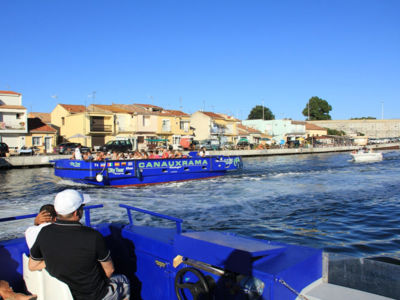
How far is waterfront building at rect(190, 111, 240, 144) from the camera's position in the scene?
6356 cm

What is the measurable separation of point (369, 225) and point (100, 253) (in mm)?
9715

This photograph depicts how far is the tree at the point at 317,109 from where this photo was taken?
374ft

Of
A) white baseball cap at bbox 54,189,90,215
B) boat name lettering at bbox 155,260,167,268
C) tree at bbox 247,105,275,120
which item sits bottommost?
boat name lettering at bbox 155,260,167,268

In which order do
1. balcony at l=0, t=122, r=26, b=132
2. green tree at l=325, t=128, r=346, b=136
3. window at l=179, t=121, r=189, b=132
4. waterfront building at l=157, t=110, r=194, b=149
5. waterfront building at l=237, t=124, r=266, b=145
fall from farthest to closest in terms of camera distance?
green tree at l=325, t=128, r=346, b=136 → waterfront building at l=237, t=124, r=266, b=145 → window at l=179, t=121, r=189, b=132 → waterfront building at l=157, t=110, r=194, b=149 → balcony at l=0, t=122, r=26, b=132

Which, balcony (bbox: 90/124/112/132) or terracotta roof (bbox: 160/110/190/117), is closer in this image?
balcony (bbox: 90/124/112/132)

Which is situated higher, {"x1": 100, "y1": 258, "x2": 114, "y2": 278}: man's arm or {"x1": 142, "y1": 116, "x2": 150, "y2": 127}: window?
{"x1": 142, "y1": 116, "x2": 150, "y2": 127}: window

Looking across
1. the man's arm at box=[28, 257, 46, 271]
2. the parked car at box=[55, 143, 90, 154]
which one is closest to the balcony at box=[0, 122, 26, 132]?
the parked car at box=[55, 143, 90, 154]

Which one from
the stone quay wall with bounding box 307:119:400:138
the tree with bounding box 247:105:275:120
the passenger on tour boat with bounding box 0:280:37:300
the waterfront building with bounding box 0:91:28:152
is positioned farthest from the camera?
the tree with bounding box 247:105:275:120

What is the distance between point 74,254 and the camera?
3.18 metres

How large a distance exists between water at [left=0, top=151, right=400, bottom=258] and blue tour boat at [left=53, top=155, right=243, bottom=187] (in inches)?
29.2

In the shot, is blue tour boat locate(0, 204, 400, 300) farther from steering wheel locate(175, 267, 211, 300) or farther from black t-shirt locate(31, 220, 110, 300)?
black t-shirt locate(31, 220, 110, 300)

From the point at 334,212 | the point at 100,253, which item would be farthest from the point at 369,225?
the point at 100,253

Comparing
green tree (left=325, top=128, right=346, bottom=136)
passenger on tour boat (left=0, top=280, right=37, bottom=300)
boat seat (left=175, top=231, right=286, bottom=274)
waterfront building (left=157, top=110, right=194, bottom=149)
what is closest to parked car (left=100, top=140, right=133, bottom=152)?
waterfront building (left=157, top=110, right=194, bottom=149)

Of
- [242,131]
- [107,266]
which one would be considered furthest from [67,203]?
[242,131]
